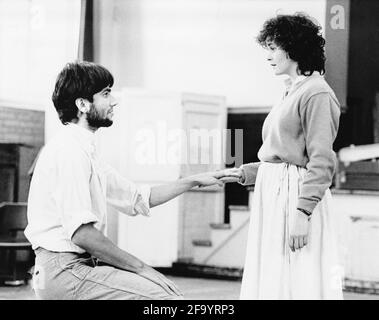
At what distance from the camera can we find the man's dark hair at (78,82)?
77.1 inches

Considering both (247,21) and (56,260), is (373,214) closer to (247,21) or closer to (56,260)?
(247,21)

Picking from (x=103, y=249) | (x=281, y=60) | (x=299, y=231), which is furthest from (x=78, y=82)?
(x=299, y=231)

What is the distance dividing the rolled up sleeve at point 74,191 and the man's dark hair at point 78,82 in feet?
0.63

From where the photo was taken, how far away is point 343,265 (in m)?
5.78

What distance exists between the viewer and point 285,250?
2.07m

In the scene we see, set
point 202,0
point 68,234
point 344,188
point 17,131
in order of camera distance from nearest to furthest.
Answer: point 68,234 → point 344,188 → point 17,131 → point 202,0

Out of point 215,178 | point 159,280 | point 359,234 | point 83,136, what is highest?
point 83,136

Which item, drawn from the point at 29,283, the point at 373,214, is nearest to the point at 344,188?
the point at 373,214

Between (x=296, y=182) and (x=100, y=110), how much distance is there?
58 centimetres

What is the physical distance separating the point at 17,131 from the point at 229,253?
2.16 m

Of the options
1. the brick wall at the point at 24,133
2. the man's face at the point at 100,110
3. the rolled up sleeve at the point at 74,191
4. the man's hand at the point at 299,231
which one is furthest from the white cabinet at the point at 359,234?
the rolled up sleeve at the point at 74,191

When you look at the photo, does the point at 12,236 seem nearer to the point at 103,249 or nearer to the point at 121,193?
the point at 121,193

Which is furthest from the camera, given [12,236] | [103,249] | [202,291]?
[12,236]
